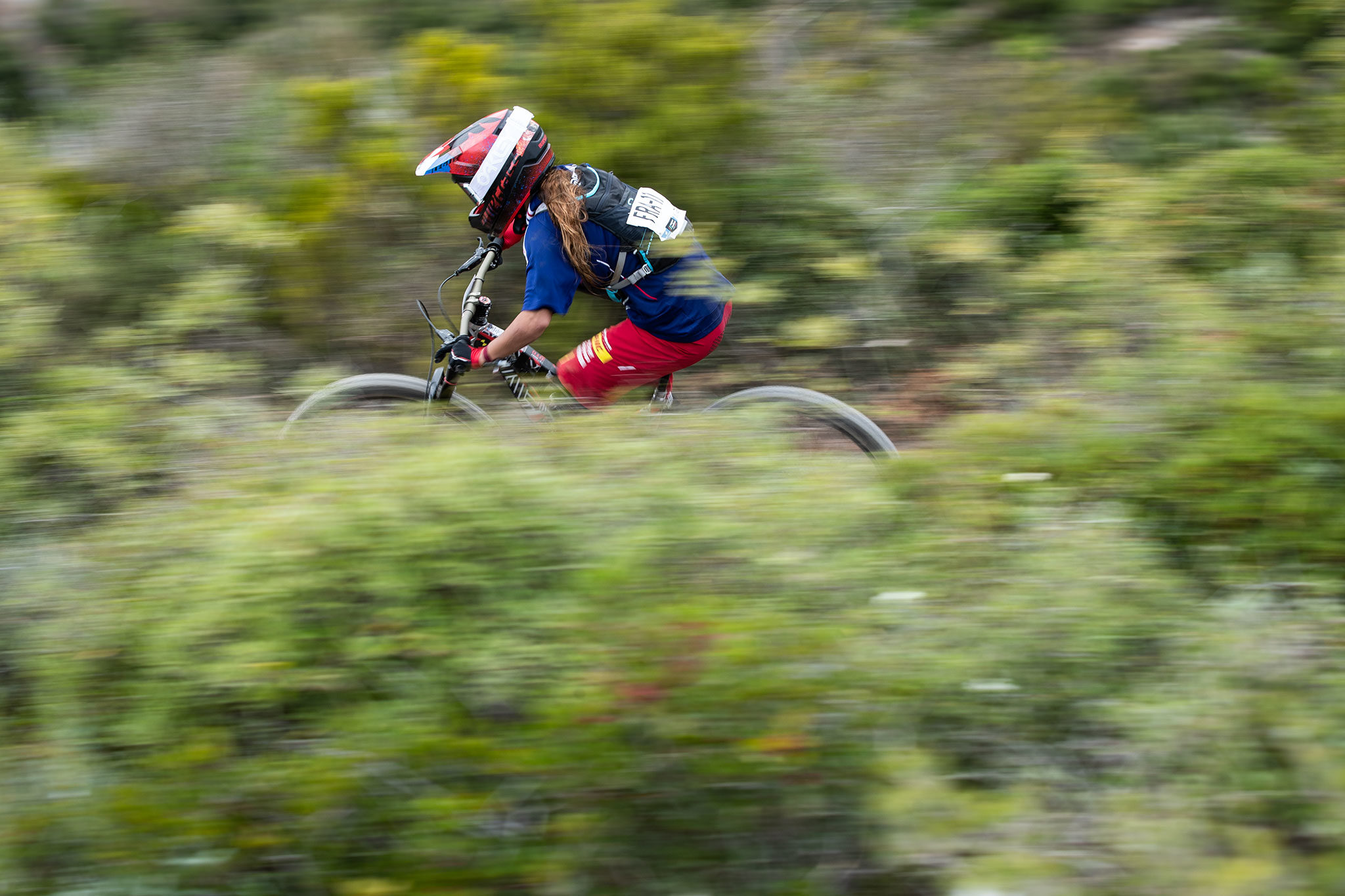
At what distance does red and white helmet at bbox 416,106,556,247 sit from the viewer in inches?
168

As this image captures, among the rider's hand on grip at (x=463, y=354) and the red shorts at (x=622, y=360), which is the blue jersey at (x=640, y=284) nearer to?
the red shorts at (x=622, y=360)

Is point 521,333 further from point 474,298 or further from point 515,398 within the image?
point 515,398

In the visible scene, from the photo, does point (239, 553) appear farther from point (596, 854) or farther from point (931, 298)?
point (931, 298)

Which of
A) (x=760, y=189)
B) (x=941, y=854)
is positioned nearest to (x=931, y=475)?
(x=941, y=854)

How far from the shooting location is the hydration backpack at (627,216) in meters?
4.36

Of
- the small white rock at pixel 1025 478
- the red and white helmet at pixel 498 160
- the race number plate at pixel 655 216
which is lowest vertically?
the small white rock at pixel 1025 478

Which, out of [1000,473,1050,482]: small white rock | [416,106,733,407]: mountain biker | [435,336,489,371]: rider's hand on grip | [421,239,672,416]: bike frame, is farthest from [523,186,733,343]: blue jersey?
[1000,473,1050,482]: small white rock

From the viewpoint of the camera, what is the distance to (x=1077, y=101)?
21.0ft

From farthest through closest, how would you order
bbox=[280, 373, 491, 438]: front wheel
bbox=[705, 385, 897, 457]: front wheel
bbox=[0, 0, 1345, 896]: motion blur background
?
bbox=[280, 373, 491, 438]: front wheel → bbox=[705, 385, 897, 457]: front wheel → bbox=[0, 0, 1345, 896]: motion blur background

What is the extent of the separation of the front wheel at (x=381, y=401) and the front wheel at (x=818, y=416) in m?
1.28

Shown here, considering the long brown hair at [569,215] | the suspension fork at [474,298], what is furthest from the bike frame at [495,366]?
the long brown hair at [569,215]

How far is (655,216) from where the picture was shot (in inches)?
173

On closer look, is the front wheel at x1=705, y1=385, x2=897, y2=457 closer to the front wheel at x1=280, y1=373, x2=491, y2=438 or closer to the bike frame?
the bike frame

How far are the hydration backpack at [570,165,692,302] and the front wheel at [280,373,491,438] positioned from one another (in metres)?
0.98
